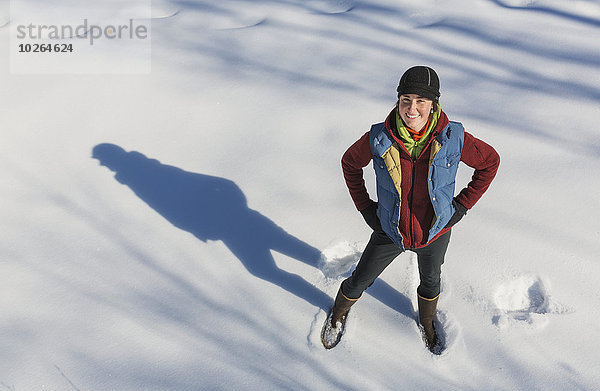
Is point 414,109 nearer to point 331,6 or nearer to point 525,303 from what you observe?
point 525,303

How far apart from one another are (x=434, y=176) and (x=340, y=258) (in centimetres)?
122

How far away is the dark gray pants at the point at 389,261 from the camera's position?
1.98 m

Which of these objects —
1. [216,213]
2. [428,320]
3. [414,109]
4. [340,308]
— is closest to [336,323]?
[340,308]

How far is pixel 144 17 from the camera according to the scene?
196 inches

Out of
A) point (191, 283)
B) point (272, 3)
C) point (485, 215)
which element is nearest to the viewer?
point (191, 283)

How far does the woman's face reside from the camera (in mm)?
1565

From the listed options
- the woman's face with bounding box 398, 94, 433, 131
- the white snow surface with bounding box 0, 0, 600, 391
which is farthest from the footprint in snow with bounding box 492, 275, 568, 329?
the woman's face with bounding box 398, 94, 433, 131

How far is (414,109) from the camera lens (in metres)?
1.58

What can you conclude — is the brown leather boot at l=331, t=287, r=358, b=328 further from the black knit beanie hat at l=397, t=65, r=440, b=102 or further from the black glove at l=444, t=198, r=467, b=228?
the black knit beanie hat at l=397, t=65, r=440, b=102

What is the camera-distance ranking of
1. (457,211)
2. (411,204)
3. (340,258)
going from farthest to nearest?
(340,258)
(457,211)
(411,204)

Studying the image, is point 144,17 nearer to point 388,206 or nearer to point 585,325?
point 388,206

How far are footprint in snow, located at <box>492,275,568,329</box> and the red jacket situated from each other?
2.72 ft

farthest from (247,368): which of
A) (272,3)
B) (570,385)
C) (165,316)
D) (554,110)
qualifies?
(272,3)

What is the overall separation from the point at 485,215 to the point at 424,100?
5.09ft
